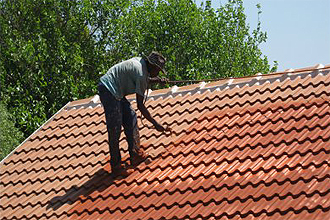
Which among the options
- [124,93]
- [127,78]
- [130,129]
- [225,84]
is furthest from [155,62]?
[225,84]

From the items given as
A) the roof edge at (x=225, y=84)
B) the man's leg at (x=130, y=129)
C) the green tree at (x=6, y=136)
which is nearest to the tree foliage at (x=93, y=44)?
the green tree at (x=6, y=136)

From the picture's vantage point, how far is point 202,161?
9.18 m

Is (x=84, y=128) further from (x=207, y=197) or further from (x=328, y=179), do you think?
(x=328, y=179)

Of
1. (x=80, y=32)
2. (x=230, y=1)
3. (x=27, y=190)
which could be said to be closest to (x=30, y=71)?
(x=80, y=32)

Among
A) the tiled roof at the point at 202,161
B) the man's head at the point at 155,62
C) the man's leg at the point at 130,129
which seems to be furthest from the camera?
the man's leg at the point at 130,129

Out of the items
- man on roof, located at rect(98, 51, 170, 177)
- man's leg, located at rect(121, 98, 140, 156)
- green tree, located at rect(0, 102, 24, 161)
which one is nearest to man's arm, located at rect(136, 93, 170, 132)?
man on roof, located at rect(98, 51, 170, 177)

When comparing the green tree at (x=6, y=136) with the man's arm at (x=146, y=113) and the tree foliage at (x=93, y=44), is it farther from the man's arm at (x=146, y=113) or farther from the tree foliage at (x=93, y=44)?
the man's arm at (x=146, y=113)

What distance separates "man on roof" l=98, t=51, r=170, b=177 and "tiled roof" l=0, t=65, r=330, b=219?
0.26 meters

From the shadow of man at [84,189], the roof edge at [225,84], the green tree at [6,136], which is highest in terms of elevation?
the roof edge at [225,84]

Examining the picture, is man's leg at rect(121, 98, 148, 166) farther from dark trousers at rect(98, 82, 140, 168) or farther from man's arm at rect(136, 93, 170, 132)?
man's arm at rect(136, 93, 170, 132)

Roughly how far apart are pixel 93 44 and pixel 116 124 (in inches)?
835

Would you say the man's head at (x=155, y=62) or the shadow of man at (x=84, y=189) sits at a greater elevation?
the man's head at (x=155, y=62)

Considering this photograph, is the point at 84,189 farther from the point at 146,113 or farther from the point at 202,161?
the point at 202,161

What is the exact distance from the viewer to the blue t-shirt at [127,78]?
958 centimetres
